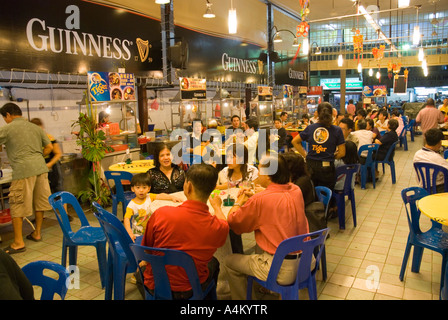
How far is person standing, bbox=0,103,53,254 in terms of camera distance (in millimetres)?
4723

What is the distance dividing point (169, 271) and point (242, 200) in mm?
1045

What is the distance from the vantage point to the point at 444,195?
3.58 meters

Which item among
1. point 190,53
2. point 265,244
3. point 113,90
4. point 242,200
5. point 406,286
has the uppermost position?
point 190,53

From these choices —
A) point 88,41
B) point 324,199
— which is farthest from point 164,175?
point 88,41

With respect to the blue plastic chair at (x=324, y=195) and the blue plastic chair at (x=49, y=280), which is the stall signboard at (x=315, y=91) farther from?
the blue plastic chair at (x=49, y=280)

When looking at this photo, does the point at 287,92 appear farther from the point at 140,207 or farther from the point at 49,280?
the point at 49,280

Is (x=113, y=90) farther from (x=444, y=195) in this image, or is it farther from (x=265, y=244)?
(x=444, y=195)

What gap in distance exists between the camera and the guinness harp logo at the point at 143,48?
9172mm

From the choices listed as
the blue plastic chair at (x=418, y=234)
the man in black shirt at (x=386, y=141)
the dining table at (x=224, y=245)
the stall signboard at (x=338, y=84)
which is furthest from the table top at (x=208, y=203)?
the stall signboard at (x=338, y=84)

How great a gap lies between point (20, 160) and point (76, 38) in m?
3.78

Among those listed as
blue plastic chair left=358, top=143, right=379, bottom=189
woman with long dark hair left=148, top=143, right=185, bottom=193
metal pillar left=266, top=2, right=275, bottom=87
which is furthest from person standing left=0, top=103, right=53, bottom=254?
metal pillar left=266, top=2, right=275, bottom=87

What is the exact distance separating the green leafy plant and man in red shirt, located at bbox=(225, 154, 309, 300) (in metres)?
4.23

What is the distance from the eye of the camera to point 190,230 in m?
2.36
